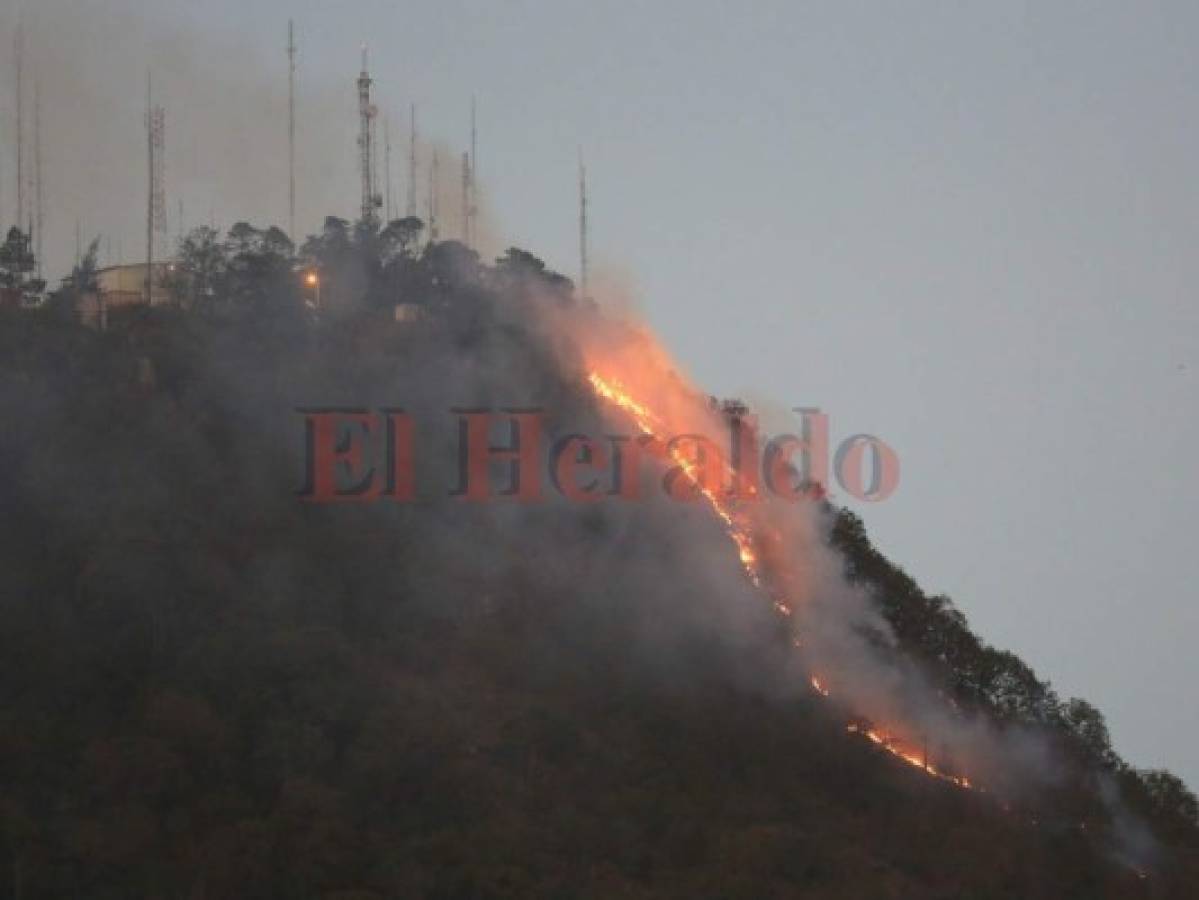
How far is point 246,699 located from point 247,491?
10913mm

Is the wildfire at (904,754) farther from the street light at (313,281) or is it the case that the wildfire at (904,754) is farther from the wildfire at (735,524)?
the street light at (313,281)

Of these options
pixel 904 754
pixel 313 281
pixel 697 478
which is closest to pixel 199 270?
pixel 313 281

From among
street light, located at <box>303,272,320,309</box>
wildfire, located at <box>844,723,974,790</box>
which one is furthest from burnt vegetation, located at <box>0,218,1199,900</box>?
street light, located at <box>303,272,320,309</box>

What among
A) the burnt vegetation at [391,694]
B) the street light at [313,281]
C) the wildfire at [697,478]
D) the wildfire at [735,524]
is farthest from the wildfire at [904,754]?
the street light at [313,281]

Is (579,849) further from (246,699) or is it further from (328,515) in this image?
(328,515)

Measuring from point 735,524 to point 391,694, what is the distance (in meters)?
14.9

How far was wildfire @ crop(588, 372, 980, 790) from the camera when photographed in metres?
66.6

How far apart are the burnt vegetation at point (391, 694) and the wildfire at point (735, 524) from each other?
1.45m

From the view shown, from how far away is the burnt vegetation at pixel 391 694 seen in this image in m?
57.0

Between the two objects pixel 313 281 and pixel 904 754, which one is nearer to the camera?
pixel 904 754

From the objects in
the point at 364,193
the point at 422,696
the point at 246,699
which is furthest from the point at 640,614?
the point at 364,193

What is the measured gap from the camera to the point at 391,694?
2473 inches

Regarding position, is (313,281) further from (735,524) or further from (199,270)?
(735,524)

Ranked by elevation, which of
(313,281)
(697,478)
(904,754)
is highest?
(313,281)
